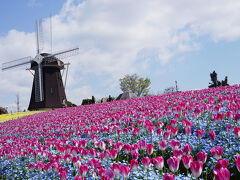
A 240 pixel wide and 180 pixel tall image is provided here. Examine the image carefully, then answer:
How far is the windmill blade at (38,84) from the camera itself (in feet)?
139

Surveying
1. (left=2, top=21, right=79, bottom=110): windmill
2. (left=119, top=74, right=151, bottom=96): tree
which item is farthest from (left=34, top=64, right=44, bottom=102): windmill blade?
(left=119, top=74, right=151, bottom=96): tree

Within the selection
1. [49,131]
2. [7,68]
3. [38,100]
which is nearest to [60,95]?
[38,100]

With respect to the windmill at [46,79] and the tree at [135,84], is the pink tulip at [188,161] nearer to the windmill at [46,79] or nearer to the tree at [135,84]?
the windmill at [46,79]

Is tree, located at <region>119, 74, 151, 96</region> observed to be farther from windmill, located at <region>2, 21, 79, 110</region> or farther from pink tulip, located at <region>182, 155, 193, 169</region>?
pink tulip, located at <region>182, 155, 193, 169</region>

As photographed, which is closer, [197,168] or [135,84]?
[197,168]

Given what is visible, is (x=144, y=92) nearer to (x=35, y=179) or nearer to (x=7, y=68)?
(x=7, y=68)

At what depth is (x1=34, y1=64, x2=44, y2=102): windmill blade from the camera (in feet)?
139

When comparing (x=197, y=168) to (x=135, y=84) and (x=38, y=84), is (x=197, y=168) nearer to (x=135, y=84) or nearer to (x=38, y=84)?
(x=38, y=84)

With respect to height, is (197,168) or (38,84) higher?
(38,84)

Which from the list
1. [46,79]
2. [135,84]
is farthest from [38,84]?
[135,84]

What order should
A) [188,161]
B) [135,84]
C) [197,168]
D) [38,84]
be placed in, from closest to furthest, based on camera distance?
[197,168] < [188,161] < [38,84] < [135,84]

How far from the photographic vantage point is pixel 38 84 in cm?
4312

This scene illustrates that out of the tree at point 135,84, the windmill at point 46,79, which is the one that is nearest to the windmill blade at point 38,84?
the windmill at point 46,79

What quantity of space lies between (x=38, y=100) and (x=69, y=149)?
4081cm
